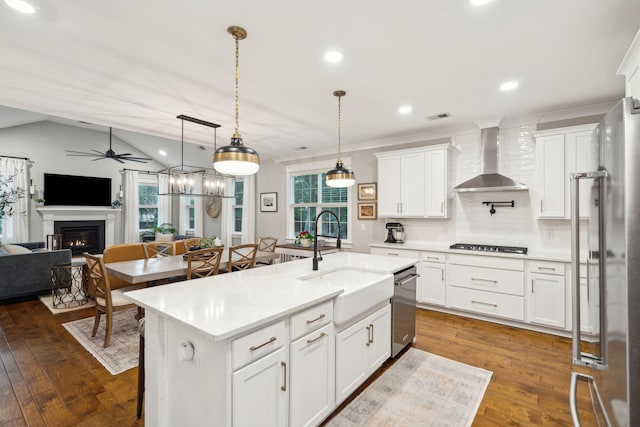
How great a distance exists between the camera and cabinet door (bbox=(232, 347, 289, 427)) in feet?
4.40

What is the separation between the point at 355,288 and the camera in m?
2.09

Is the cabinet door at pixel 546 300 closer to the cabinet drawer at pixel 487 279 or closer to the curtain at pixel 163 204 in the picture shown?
the cabinet drawer at pixel 487 279

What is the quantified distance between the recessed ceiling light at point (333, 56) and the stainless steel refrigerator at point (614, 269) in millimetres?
1749

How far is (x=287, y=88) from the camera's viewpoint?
304 centimetres

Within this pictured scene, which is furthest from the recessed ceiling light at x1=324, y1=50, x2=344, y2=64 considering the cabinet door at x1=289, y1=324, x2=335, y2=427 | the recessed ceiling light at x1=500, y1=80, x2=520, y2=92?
the cabinet door at x1=289, y1=324, x2=335, y2=427

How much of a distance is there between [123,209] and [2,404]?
7.11 m

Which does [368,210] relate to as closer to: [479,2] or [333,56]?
[333,56]

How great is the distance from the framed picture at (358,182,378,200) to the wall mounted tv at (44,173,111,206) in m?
6.92

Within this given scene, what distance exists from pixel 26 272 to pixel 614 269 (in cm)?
636

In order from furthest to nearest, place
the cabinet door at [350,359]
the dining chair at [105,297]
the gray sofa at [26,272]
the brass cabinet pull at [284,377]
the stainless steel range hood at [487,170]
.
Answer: the gray sofa at [26,272] → the stainless steel range hood at [487,170] → the dining chair at [105,297] → the cabinet door at [350,359] → the brass cabinet pull at [284,377]

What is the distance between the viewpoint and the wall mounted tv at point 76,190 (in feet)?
23.4

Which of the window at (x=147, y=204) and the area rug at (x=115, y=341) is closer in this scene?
the area rug at (x=115, y=341)

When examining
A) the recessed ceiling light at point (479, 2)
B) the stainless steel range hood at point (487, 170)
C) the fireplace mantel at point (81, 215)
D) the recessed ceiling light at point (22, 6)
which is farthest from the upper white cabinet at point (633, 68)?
the fireplace mantel at point (81, 215)

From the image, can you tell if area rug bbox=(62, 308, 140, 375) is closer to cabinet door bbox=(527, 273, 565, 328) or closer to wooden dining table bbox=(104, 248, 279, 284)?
wooden dining table bbox=(104, 248, 279, 284)
